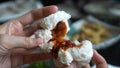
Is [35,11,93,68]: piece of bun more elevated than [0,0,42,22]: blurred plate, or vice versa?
[35,11,93,68]: piece of bun

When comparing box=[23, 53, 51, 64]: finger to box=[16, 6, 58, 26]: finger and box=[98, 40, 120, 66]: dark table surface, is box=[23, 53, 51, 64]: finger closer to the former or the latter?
box=[16, 6, 58, 26]: finger

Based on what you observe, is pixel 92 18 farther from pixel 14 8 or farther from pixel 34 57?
pixel 34 57

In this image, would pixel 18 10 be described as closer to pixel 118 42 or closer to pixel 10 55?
pixel 118 42

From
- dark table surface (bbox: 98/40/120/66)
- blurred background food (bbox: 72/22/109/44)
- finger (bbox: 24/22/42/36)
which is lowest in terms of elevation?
dark table surface (bbox: 98/40/120/66)

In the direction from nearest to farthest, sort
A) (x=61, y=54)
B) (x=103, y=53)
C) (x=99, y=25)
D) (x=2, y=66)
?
(x=61, y=54) → (x=2, y=66) → (x=103, y=53) → (x=99, y=25)

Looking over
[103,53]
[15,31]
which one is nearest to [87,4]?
[103,53]

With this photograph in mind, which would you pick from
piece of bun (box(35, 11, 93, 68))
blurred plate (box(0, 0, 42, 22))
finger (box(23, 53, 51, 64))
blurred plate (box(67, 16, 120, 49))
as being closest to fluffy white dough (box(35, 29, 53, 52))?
piece of bun (box(35, 11, 93, 68))
